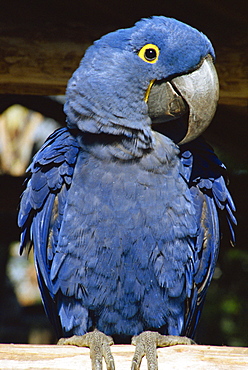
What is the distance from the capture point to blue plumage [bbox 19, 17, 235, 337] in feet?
7.22

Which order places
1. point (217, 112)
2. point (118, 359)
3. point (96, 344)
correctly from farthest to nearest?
point (217, 112), point (96, 344), point (118, 359)

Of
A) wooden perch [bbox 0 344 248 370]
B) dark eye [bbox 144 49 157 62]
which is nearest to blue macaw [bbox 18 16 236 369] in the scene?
dark eye [bbox 144 49 157 62]

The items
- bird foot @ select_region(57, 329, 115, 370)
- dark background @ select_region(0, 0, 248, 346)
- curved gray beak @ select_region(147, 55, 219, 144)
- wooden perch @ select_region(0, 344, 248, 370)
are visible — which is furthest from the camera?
dark background @ select_region(0, 0, 248, 346)

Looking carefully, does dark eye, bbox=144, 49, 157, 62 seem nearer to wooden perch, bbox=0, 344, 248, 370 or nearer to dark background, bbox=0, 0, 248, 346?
dark background, bbox=0, 0, 248, 346

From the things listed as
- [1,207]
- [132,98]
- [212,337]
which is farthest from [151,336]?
[212,337]

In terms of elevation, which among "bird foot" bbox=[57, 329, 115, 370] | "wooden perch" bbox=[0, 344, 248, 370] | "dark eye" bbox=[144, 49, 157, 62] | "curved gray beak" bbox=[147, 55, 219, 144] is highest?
"dark eye" bbox=[144, 49, 157, 62]

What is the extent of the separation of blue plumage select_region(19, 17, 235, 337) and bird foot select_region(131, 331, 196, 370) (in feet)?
0.39

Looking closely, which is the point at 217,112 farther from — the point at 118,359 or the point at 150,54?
the point at 118,359

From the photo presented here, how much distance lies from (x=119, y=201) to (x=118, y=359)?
2.11 feet

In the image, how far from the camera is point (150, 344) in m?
2.04

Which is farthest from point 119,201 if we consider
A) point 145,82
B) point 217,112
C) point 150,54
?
point 217,112

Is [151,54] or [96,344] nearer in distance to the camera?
[96,344]

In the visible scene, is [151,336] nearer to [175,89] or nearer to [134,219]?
[134,219]

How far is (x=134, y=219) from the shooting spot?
7.25 ft
